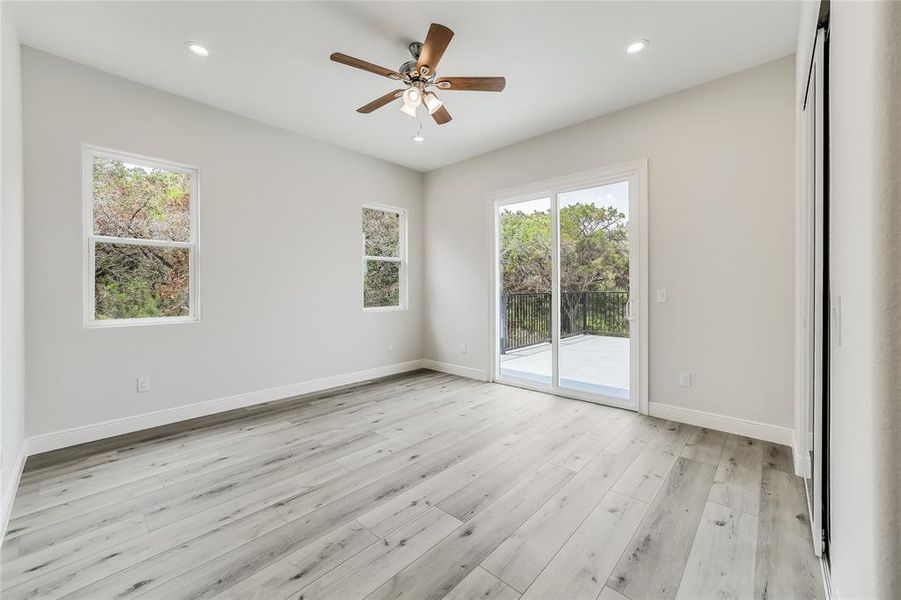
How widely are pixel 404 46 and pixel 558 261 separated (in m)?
2.57

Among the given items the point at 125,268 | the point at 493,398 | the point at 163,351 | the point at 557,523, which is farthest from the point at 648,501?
the point at 125,268

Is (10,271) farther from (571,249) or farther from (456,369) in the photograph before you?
(571,249)

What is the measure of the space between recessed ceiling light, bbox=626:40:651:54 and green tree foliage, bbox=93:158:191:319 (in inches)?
154

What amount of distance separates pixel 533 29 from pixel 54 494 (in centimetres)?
418

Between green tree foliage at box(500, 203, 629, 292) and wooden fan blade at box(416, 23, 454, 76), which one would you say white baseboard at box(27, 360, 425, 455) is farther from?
wooden fan blade at box(416, 23, 454, 76)

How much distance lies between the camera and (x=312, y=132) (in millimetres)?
4191

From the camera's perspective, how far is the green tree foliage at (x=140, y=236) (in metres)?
3.11

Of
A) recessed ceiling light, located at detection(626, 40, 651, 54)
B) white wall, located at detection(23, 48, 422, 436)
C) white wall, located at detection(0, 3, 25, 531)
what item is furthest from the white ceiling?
white wall, located at detection(0, 3, 25, 531)

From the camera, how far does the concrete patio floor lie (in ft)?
12.4

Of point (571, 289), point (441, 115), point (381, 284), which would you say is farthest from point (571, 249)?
point (381, 284)

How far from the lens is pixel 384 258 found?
5211 millimetres

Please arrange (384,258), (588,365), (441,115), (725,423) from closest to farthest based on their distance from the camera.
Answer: (441,115) < (725,423) < (588,365) < (384,258)

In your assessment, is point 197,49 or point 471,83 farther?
point 197,49

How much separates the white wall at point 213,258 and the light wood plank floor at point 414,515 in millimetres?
568
